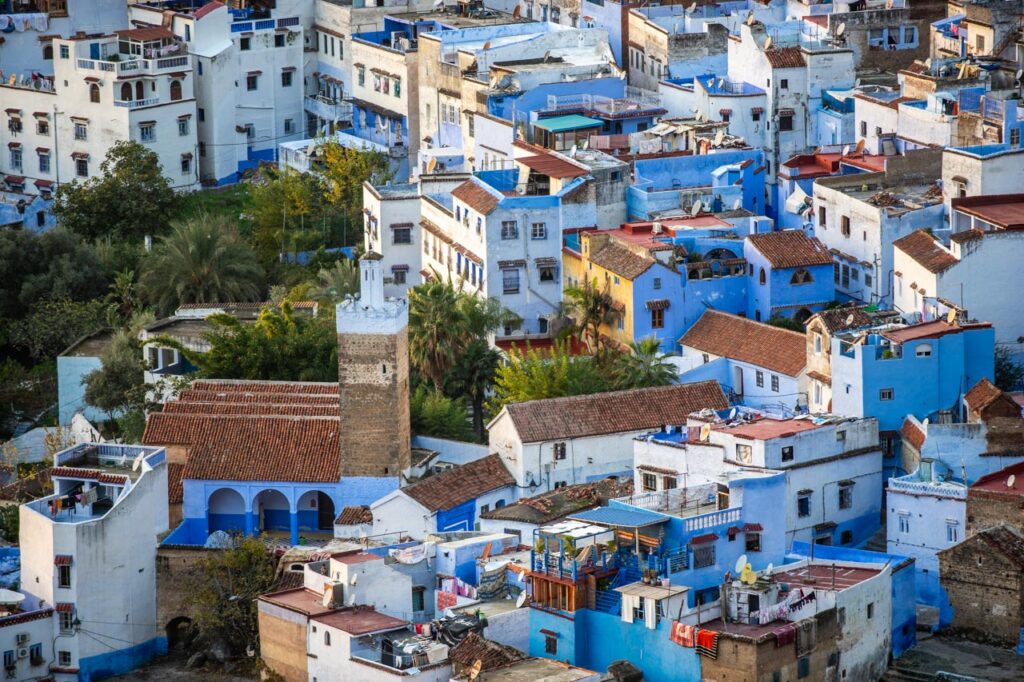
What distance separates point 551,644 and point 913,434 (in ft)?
42.3

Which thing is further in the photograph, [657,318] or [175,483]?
[657,318]

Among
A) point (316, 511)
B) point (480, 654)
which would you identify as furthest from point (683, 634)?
point (316, 511)

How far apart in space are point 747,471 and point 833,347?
578 centimetres

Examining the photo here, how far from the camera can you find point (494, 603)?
6531 centimetres

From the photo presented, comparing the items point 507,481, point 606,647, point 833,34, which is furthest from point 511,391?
point 833,34

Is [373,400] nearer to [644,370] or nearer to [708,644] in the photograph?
[644,370]

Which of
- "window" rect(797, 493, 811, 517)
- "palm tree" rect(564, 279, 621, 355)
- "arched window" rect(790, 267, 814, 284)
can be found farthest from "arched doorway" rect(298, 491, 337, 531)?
"arched window" rect(790, 267, 814, 284)

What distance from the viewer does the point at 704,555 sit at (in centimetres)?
6481

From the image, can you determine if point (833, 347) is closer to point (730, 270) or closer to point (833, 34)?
point (730, 270)

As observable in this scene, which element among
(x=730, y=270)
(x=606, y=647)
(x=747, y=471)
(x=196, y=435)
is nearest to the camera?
(x=606, y=647)

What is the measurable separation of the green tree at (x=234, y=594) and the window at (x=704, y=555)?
11.2 metres

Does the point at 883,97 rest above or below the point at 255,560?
above

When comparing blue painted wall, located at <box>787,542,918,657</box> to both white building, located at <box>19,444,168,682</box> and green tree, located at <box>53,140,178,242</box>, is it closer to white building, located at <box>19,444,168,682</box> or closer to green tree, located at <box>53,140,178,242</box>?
white building, located at <box>19,444,168,682</box>

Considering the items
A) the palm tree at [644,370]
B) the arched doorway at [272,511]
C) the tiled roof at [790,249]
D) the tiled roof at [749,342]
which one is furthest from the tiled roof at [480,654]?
the tiled roof at [790,249]
